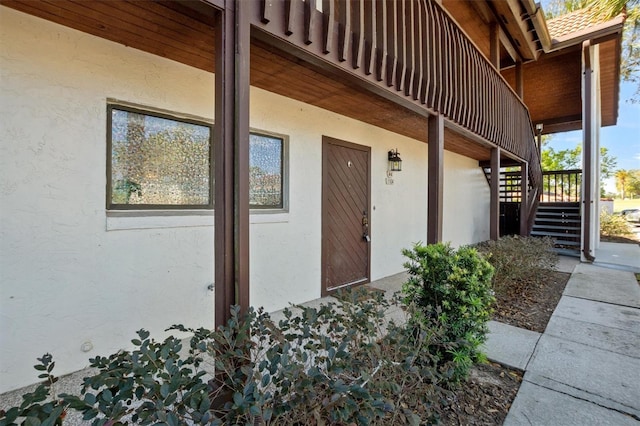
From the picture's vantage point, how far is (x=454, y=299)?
2422 millimetres

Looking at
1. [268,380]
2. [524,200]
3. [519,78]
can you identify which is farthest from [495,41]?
[268,380]

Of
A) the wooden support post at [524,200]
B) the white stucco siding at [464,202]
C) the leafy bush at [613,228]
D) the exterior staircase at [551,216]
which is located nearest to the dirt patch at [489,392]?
the white stucco siding at [464,202]

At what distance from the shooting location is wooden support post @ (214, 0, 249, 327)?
174cm

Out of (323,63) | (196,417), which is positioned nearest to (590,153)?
(323,63)

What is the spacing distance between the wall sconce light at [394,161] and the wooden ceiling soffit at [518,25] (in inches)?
126

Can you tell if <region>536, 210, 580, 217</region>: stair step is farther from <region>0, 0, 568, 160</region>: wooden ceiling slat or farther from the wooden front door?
<region>0, 0, 568, 160</region>: wooden ceiling slat

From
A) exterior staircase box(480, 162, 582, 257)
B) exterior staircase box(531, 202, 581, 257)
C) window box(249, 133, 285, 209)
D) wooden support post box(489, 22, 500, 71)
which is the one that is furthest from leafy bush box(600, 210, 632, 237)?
window box(249, 133, 285, 209)

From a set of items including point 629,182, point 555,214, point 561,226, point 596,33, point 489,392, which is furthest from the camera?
point 629,182

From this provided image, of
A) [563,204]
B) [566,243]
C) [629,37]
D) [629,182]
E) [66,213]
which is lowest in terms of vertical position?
[566,243]

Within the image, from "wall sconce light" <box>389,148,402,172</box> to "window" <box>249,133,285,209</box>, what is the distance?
2291 millimetres

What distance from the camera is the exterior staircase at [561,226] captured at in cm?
755

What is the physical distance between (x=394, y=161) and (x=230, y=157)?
402 centimetres

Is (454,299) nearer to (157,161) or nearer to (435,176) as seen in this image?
(435,176)

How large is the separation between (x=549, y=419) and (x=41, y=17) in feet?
14.4
